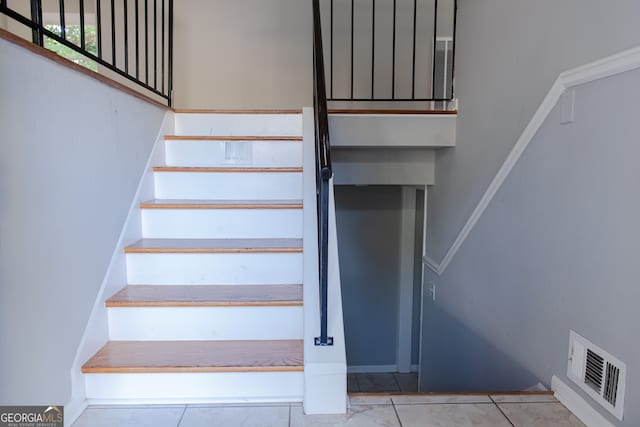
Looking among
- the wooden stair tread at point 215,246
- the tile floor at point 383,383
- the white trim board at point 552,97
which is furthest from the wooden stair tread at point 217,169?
the tile floor at point 383,383

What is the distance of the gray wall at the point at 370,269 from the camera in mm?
4480

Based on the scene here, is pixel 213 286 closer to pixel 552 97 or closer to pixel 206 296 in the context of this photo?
pixel 206 296

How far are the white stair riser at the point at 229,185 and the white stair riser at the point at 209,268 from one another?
1.77 feet

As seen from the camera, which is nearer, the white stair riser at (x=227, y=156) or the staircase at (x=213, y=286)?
the staircase at (x=213, y=286)

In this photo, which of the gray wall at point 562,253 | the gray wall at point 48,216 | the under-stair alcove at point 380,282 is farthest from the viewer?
the under-stair alcove at point 380,282

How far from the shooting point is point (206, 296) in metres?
1.65

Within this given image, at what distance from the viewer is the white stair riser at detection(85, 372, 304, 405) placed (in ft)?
4.59

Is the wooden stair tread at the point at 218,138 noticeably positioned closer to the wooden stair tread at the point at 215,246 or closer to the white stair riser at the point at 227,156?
the white stair riser at the point at 227,156

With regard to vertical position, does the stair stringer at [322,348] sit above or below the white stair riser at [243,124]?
below

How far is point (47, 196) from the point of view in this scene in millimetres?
1231

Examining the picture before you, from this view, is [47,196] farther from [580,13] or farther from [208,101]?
[208,101]

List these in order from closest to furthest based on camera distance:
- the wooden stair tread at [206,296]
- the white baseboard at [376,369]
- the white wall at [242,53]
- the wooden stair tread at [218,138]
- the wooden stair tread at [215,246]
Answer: the wooden stair tread at [206,296], the wooden stair tread at [215,246], the wooden stair tread at [218,138], the white wall at [242,53], the white baseboard at [376,369]

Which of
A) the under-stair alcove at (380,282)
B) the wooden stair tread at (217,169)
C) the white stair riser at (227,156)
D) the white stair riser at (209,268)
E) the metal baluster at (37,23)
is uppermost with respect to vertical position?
the metal baluster at (37,23)

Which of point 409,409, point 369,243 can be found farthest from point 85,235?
point 369,243
